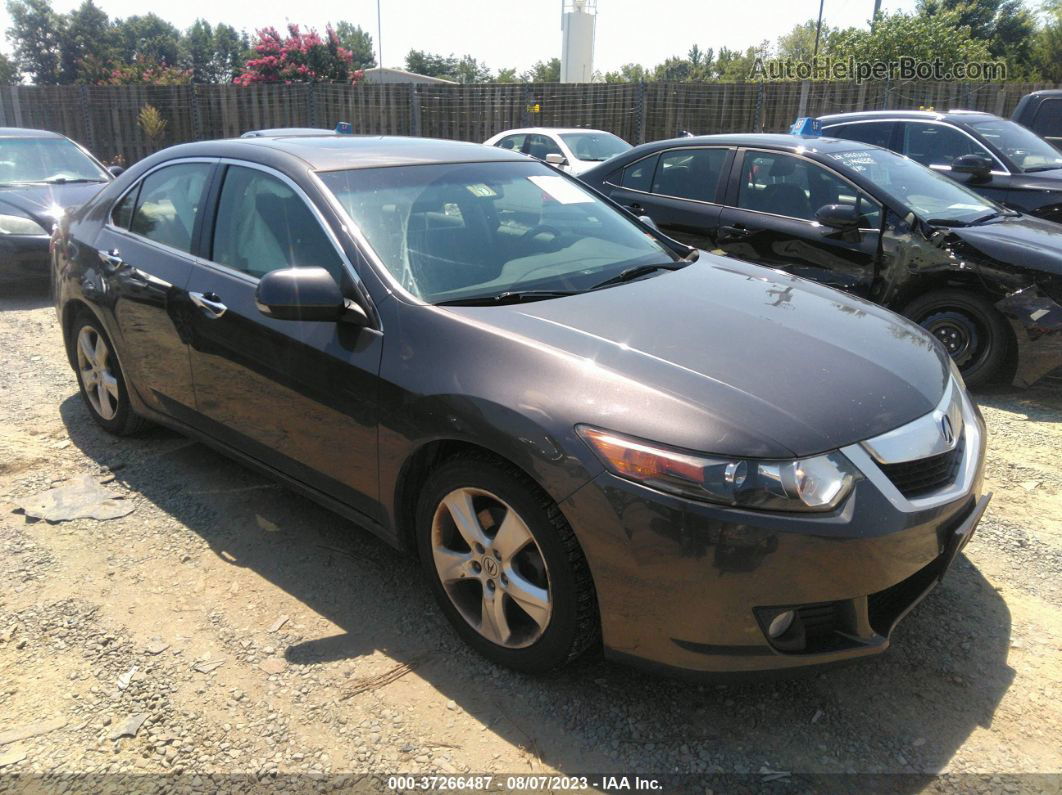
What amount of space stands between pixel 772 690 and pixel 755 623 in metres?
0.54

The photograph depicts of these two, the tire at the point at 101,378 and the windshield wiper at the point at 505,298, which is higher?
the windshield wiper at the point at 505,298

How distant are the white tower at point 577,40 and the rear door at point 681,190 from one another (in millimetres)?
40595

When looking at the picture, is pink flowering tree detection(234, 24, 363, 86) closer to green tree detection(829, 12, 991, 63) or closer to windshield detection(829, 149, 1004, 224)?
green tree detection(829, 12, 991, 63)

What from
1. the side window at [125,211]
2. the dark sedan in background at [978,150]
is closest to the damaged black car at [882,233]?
the dark sedan in background at [978,150]

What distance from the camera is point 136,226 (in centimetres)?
395

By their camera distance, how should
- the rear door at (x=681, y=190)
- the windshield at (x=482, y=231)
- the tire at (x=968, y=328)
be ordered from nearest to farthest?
1. the windshield at (x=482, y=231)
2. the tire at (x=968, y=328)
3. the rear door at (x=681, y=190)

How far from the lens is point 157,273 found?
3.62 meters

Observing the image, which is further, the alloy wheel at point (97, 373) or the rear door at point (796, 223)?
the rear door at point (796, 223)

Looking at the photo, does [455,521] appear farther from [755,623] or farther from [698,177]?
[698,177]

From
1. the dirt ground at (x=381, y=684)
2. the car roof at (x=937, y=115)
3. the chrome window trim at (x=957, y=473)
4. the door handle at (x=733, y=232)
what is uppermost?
the car roof at (x=937, y=115)

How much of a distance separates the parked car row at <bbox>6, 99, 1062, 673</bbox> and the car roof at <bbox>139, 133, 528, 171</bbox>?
2cm

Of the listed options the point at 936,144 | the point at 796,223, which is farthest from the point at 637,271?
the point at 936,144

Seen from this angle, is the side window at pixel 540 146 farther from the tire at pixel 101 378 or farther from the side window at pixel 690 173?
the tire at pixel 101 378

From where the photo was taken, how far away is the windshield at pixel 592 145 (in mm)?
12180
